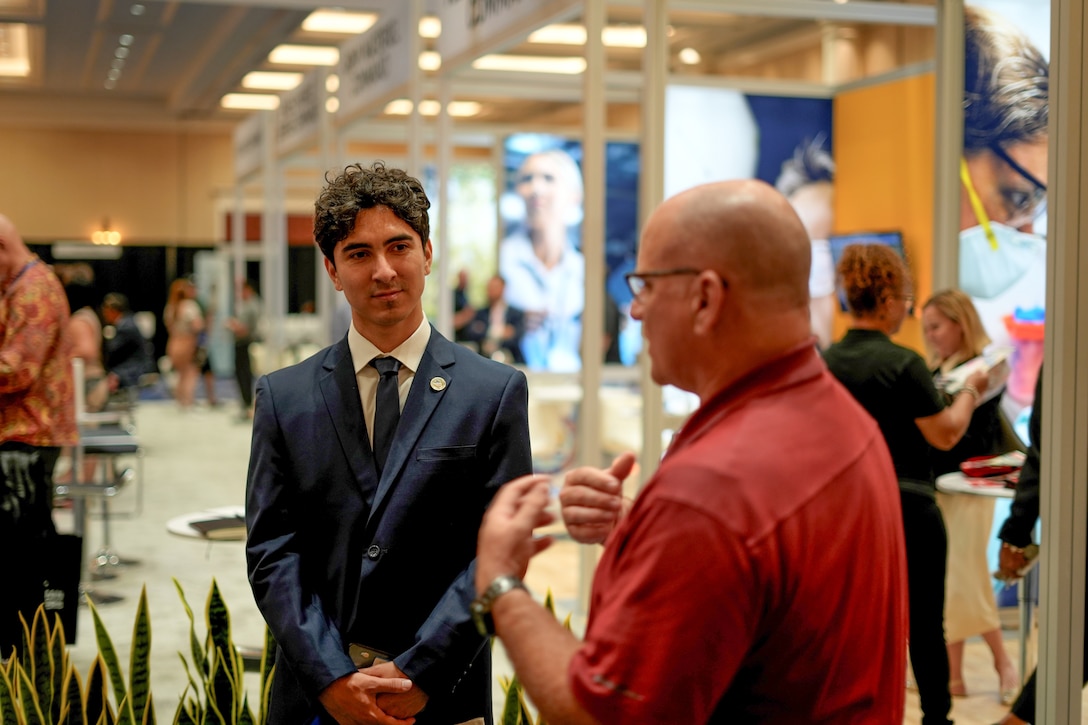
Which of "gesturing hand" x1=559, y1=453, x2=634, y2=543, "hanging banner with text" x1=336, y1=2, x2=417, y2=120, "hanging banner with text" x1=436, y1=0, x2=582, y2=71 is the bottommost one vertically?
"gesturing hand" x1=559, y1=453, x2=634, y2=543

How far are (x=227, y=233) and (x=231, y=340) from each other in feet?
12.1

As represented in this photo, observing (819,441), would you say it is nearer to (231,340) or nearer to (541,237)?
(541,237)

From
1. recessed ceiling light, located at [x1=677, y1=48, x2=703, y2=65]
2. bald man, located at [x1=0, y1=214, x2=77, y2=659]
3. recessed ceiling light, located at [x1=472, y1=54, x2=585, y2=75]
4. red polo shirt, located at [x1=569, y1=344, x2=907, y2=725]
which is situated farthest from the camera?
recessed ceiling light, located at [x1=472, y1=54, x2=585, y2=75]

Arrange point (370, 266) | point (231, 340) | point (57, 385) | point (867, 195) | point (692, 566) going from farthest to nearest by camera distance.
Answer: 1. point (231, 340)
2. point (867, 195)
3. point (57, 385)
4. point (370, 266)
5. point (692, 566)

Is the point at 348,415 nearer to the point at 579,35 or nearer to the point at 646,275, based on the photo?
the point at 646,275

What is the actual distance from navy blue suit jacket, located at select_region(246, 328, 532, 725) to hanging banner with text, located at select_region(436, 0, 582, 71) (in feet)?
9.11

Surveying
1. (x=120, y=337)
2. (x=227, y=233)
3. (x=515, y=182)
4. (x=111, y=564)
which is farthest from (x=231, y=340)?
(x=111, y=564)

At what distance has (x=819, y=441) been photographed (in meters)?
1.21

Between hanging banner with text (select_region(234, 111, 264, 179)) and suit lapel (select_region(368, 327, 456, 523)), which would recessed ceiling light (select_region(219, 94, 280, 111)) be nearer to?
hanging banner with text (select_region(234, 111, 264, 179))

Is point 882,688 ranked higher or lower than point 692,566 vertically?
lower

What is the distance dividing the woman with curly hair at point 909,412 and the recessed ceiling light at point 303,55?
10743 mm

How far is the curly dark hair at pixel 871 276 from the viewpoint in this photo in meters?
3.61

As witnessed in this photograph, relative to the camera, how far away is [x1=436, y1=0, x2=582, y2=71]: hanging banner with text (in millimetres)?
4594

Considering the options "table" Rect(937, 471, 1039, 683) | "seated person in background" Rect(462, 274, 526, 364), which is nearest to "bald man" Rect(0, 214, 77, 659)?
"table" Rect(937, 471, 1039, 683)
